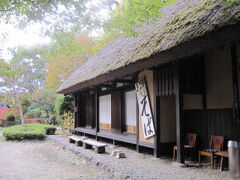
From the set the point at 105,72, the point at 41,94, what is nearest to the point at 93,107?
the point at 105,72

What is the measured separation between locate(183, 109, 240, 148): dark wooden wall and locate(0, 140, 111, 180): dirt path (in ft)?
9.13

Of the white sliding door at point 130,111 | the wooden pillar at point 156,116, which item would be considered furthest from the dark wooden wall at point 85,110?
the wooden pillar at point 156,116

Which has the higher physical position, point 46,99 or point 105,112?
point 46,99

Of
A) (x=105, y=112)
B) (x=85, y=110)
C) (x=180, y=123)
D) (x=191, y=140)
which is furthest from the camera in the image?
(x=85, y=110)

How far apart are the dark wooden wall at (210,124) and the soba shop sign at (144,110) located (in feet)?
3.51

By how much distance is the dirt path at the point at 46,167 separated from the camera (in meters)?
5.71

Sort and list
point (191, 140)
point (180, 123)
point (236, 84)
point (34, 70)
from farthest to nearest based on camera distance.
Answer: point (34, 70) < point (191, 140) < point (180, 123) < point (236, 84)

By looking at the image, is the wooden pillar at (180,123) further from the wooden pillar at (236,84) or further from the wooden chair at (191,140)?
the wooden pillar at (236,84)

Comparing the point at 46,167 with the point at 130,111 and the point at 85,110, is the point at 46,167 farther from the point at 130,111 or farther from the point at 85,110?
the point at 85,110

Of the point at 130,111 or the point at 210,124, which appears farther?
the point at 130,111

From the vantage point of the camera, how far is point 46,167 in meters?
6.77

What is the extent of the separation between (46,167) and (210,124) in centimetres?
456

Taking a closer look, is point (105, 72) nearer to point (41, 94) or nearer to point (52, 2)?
point (52, 2)

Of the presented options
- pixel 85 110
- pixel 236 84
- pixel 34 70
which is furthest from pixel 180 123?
pixel 34 70
